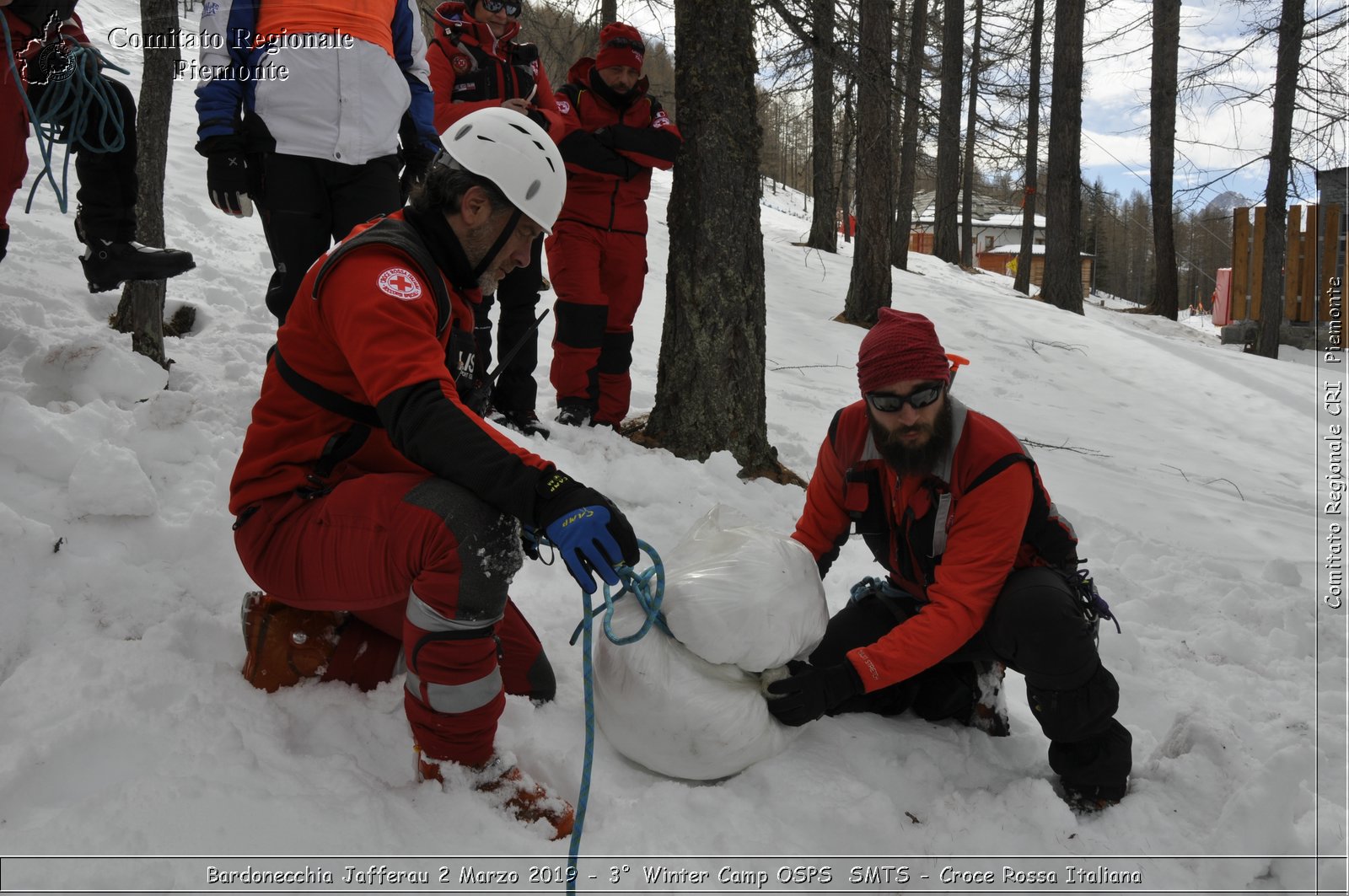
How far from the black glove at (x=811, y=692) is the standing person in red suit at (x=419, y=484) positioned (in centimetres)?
62

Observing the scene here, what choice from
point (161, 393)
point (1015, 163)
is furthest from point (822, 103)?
point (161, 393)

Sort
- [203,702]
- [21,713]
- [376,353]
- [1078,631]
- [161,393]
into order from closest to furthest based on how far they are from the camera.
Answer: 1. [376,353]
2. [21,713]
3. [203,702]
4. [1078,631]
5. [161,393]

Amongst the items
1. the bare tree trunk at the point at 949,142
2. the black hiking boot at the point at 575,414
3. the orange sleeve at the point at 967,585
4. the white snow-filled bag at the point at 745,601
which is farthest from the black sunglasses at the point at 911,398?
the bare tree trunk at the point at 949,142

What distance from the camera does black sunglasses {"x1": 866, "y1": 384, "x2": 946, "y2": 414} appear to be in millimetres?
2223

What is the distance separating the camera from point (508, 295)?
419cm

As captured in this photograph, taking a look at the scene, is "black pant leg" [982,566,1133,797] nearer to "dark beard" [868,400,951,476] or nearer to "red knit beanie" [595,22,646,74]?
"dark beard" [868,400,951,476]

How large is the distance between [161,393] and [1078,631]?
2829 mm

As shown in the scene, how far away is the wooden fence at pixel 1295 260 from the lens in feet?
44.7

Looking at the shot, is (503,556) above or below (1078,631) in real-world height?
above

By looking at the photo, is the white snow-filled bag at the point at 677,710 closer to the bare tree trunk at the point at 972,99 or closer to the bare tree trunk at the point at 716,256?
the bare tree trunk at the point at 716,256

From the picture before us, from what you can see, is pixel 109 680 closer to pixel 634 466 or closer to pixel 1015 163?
pixel 634 466

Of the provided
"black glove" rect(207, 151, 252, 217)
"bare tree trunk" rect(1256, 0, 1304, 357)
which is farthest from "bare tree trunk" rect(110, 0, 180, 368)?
"bare tree trunk" rect(1256, 0, 1304, 357)

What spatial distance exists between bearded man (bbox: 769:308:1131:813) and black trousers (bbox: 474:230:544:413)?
81.0 inches

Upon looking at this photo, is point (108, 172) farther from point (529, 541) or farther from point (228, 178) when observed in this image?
point (529, 541)
